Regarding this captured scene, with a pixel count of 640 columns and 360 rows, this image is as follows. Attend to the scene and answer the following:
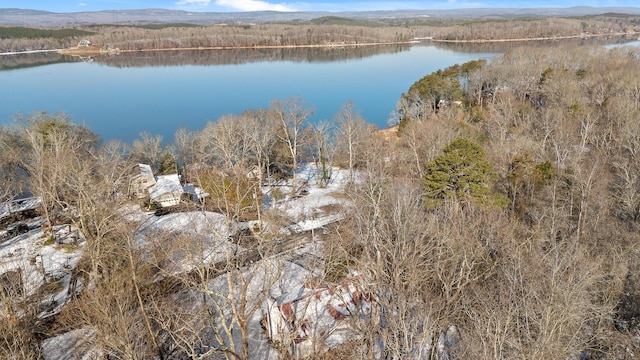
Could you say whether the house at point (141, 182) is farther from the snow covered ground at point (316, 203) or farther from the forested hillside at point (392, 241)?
the snow covered ground at point (316, 203)

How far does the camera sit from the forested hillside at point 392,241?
11.8m

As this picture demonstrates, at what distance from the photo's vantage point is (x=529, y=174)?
22.4m

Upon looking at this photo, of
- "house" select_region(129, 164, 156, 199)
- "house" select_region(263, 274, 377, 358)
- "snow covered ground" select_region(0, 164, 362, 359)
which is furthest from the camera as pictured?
"house" select_region(129, 164, 156, 199)

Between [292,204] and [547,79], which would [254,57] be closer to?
[547,79]

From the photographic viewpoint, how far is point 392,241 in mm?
13898

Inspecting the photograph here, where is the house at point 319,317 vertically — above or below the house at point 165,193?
below

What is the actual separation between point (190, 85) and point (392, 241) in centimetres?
6750

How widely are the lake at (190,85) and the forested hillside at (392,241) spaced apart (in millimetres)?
16207

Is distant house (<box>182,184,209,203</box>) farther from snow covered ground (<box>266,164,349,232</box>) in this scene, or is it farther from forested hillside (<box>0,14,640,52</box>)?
forested hillside (<box>0,14,640,52</box>)

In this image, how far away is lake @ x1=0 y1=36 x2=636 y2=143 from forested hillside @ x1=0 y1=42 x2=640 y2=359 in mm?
16207

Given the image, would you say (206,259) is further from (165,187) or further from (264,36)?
(264,36)

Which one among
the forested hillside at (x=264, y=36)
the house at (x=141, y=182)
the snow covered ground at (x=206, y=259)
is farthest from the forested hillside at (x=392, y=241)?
the forested hillside at (x=264, y=36)

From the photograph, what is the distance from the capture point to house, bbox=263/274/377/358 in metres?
13.7

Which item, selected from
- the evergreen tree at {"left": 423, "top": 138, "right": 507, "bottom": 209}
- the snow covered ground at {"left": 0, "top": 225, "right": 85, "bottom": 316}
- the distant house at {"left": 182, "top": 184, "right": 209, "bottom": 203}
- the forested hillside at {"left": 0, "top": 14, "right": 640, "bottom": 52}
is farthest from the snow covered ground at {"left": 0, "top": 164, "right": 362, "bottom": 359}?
the forested hillside at {"left": 0, "top": 14, "right": 640, "bottom": 52}
